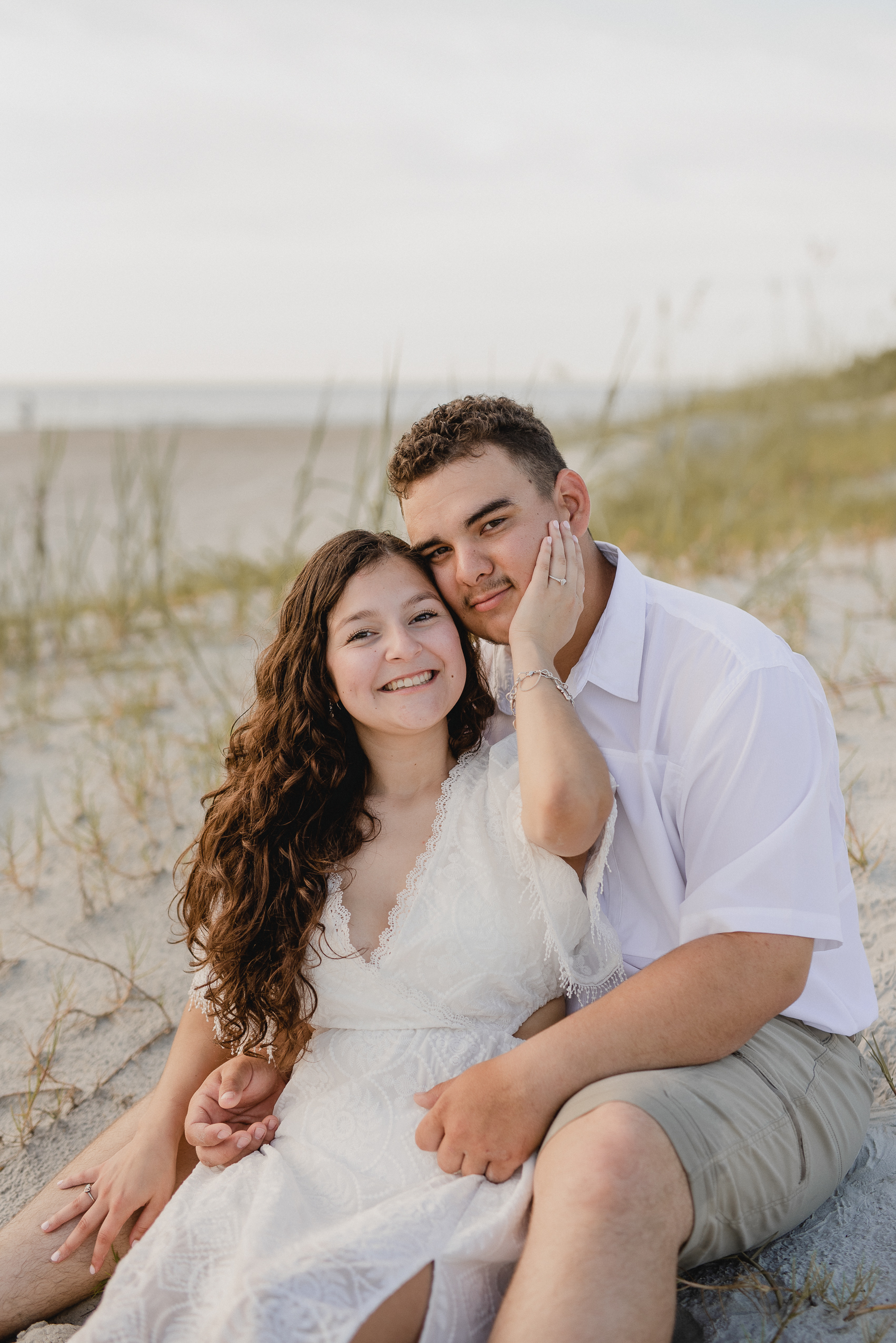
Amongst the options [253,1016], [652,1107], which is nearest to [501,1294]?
[652,1107]

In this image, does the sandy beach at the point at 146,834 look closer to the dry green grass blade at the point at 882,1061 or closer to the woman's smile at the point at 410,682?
the dry green grass blade at the point at 882,1061

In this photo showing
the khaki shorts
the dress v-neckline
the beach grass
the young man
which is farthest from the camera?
the beach grass

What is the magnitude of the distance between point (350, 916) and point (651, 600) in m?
0.92

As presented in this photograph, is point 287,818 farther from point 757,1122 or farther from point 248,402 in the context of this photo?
point 248,402

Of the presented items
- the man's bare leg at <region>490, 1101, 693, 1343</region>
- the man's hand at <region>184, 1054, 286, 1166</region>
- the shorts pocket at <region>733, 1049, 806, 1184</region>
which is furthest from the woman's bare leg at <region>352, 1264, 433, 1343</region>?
the shorts pocket at <region>733, 1049, 806, 1184</region>

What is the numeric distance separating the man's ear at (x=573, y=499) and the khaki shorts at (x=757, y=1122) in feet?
3.75

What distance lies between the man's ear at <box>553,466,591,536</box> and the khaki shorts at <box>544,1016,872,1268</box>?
1142 millimetres

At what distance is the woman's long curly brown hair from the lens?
2.06 m

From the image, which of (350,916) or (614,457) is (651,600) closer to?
(350,916)

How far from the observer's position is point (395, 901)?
209cm

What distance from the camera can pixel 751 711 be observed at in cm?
184

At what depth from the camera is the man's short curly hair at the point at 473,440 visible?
2.19 meters

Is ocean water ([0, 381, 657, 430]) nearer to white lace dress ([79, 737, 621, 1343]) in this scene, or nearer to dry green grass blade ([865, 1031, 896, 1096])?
white lace dress ([79, 737, 621, 1343])

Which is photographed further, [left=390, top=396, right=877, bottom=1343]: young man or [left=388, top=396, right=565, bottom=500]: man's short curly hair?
[left=388, top=396, right=565, bottom=500]: man's short curly hair
